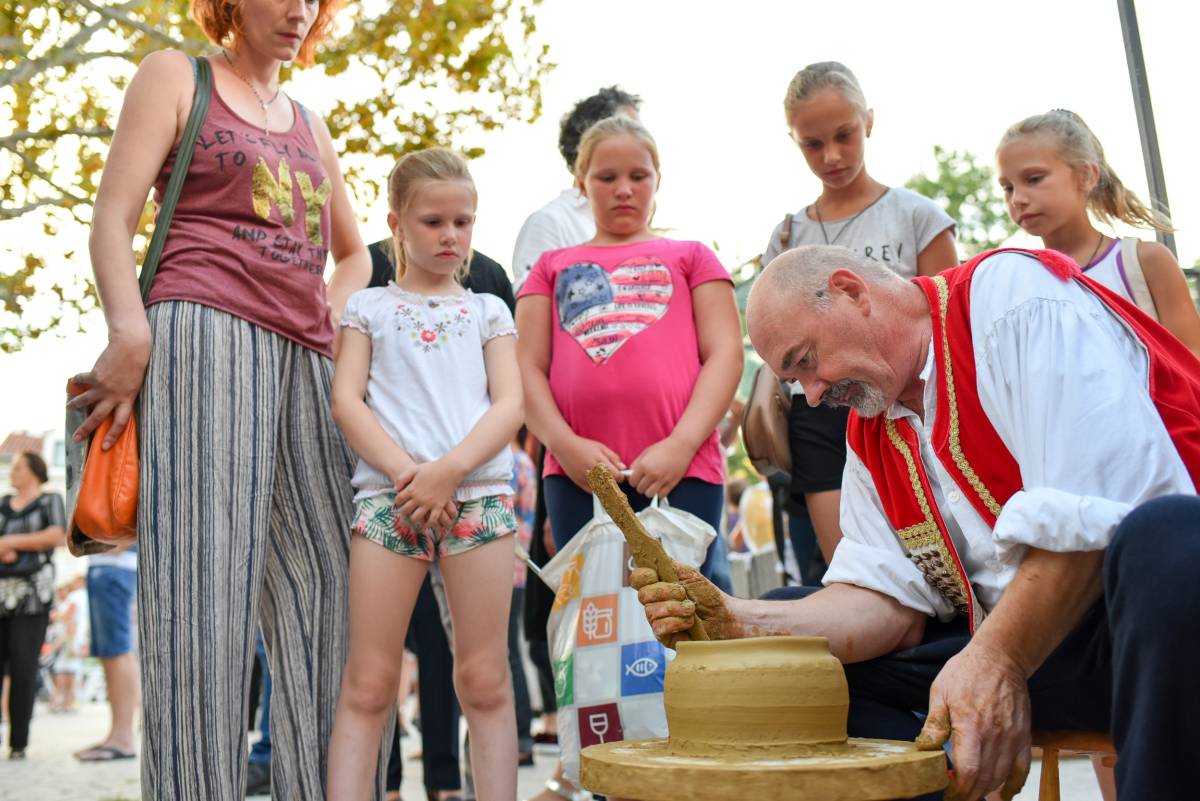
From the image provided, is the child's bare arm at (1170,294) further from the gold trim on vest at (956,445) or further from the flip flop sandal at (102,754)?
the flip flop sandal at (102,754)

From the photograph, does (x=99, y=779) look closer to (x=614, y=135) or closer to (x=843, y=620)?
(x=614, y=135)

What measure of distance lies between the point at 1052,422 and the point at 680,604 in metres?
0.68

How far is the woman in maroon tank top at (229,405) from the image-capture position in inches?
103

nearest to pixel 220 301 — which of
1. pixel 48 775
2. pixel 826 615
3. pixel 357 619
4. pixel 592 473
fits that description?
pixel 357 619

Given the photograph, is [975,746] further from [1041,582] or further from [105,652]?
[105,652]

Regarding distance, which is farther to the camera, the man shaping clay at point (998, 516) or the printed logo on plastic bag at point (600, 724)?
the printed logo on plastic bag at point (600, 724)

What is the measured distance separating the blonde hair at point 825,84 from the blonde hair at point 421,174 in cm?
105

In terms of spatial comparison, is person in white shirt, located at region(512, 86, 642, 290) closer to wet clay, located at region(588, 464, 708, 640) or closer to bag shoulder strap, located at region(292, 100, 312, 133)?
bag shoulder strap, located at region(292, 100, 312, 133)

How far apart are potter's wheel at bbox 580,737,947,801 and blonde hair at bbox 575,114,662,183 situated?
231cm

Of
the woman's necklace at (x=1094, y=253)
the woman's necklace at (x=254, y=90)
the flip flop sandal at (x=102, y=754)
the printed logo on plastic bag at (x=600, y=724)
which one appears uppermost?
the woman's necklace at (x=254, y=90)

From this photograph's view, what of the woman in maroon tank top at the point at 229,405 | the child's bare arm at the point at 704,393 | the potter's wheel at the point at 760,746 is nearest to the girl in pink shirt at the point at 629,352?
the child's bare arm at the point at 704,393

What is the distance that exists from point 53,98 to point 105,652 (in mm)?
3478

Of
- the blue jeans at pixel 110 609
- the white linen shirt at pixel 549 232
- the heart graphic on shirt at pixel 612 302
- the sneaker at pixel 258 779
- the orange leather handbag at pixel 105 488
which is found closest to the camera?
the orange leather handbag at pixel 105 488

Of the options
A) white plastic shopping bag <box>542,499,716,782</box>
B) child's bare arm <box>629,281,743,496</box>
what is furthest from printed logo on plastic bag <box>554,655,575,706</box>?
child's bare arm <box>629,281,743,496</box>
